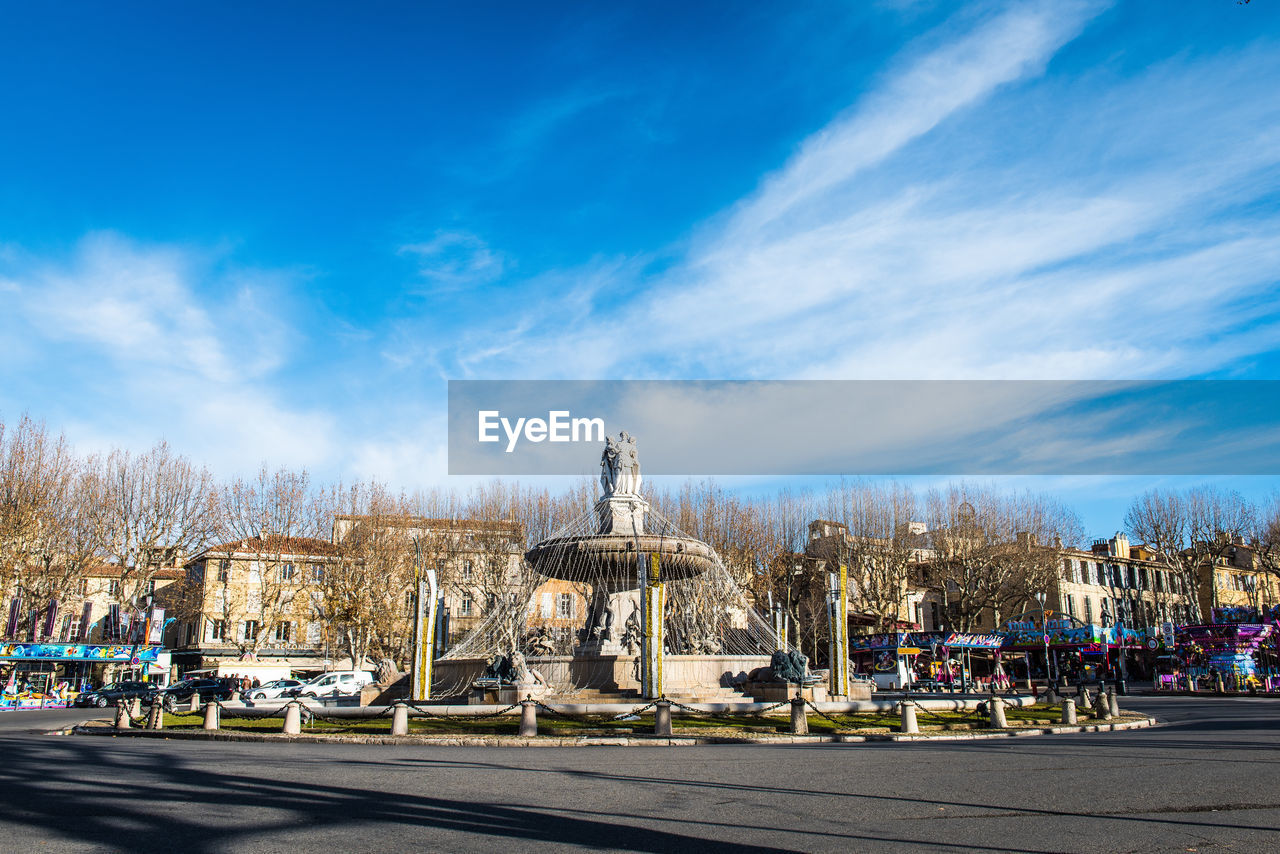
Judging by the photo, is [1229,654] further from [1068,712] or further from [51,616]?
[51,616]

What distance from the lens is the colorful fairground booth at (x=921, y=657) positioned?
36016 mm

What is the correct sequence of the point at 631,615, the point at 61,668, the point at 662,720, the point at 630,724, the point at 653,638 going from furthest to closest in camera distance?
the point at 61,668
the point at 631,615
the point at 653,638
the point at 630,724
the point at 662,720

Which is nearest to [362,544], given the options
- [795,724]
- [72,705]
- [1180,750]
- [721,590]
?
[72,705]

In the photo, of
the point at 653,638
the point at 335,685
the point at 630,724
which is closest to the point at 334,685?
the point at 335,685

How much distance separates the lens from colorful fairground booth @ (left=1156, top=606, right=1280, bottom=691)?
3625 centimetres

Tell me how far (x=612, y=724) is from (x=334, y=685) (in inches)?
698

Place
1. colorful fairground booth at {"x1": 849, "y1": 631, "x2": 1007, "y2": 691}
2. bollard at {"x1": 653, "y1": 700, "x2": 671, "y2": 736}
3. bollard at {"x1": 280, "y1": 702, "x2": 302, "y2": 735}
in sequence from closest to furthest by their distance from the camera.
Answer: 1. bollard at {"x1": 653, "y1": 700, "x2": 671, "y2": 736}
2. bollard at {"x1": 280, "y1": 702, "x2": 302, "y2": 735}
3. colorful fairground booth at {"x1": 849, "y1": 631, "x2": 1007, "y2": 691}

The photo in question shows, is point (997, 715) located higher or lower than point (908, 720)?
lower

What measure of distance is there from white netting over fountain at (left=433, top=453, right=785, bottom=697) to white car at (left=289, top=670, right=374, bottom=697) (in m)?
7.34

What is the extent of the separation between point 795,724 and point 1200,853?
9.89 m

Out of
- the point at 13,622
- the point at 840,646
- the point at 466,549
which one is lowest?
the point at 840,646

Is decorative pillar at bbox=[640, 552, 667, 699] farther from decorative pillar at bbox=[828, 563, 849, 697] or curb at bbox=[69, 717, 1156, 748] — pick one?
decorative pillar at bbox=[828, 563, 849, 697]

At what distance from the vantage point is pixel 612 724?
53.3ft

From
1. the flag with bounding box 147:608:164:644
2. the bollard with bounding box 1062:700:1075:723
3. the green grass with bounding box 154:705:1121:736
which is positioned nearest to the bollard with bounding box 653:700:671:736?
the green grass with bounding box 154:705:1121:736
